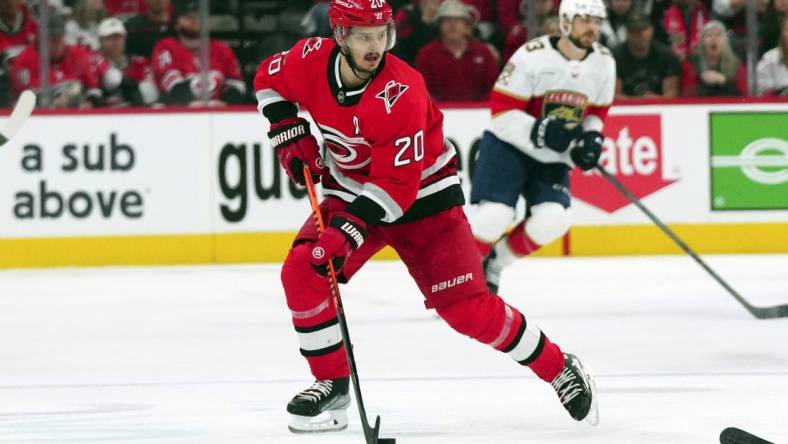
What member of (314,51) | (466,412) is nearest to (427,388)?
(466,412)

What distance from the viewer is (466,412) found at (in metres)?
3.66

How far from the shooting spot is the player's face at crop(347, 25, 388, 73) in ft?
10.5

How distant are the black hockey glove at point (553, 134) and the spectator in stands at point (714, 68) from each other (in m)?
2.64

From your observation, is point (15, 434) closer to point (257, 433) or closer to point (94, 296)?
point (257, 433)

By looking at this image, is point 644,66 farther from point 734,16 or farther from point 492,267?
point 492,267

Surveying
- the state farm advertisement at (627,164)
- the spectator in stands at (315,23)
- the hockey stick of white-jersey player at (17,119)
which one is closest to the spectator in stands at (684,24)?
the state farm advertisement at (627,164)

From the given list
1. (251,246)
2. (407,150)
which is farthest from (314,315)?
(251,246)

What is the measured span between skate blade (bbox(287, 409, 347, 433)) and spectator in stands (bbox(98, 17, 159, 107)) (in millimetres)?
4487

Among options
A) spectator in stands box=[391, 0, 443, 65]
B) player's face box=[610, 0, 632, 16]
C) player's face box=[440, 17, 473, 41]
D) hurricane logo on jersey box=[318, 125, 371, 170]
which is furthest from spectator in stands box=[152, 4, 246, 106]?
hurricane logo on jersey box=[318, 125, 371, 170]

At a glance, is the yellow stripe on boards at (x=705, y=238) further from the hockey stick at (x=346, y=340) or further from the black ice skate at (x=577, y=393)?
the hockey stick at (x=346, y=340)

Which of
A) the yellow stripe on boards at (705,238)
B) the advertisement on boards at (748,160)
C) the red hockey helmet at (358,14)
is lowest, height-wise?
the yellow stripe on boards at (705,238)

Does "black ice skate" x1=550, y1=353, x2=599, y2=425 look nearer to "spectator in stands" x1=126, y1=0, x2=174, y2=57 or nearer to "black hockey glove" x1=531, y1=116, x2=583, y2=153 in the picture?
"black hockey glove" x1=531, y1=116, x2=583, y2=153

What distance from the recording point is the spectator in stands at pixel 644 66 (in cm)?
775

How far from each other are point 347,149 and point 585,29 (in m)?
2.29
